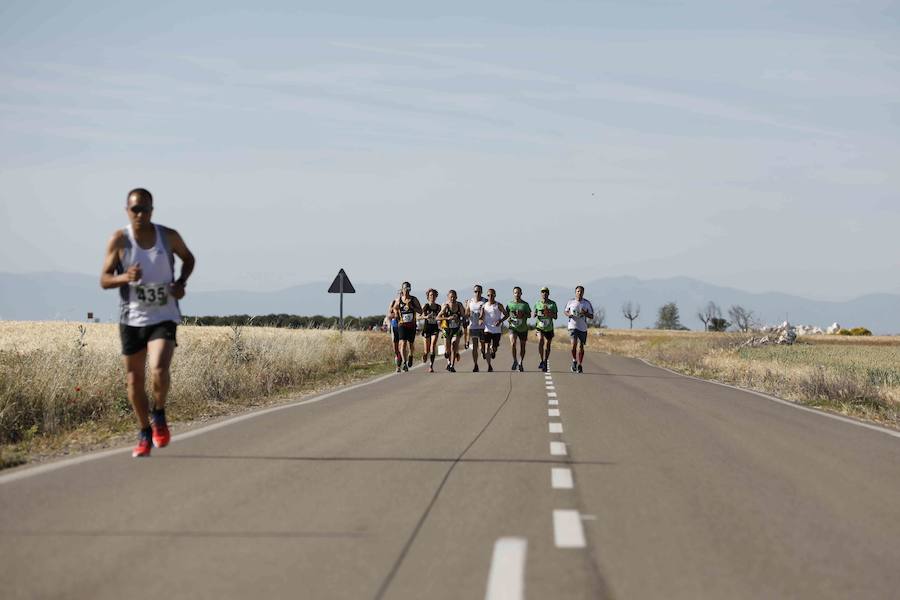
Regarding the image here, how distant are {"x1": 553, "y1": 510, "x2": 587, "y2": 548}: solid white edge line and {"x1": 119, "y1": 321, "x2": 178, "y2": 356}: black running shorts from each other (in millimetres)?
4127

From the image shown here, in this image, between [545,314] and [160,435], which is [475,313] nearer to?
[545,314]

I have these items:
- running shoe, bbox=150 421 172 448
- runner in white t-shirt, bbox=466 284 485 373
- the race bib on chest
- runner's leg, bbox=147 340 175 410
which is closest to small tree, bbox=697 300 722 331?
runner in white t-shirt, bbox=466 284 485 373

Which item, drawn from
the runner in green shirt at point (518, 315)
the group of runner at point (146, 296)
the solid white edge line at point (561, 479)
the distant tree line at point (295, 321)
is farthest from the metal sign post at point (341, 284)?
the distant tree line at point (295, 321)

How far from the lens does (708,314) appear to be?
494 ft

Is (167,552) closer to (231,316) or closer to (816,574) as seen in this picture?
(816,574)

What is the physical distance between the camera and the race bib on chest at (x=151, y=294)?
31.6 ft

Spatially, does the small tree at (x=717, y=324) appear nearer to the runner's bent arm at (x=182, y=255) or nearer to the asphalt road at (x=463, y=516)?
the asphalt road at (x=463, y=516)

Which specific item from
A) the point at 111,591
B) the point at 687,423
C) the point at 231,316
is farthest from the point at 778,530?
the point at 231,316

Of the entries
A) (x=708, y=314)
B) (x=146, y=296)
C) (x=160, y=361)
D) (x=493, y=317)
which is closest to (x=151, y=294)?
(x=146, y=296)

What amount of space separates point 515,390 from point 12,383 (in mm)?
9069

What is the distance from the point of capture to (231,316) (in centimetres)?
8819

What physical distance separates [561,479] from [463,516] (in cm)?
188

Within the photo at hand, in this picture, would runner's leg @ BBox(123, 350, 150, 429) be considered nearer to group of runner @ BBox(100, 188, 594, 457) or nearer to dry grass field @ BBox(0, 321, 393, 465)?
group of runner @ BBox(100, 188, 594, 457)

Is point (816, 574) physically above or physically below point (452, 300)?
below
